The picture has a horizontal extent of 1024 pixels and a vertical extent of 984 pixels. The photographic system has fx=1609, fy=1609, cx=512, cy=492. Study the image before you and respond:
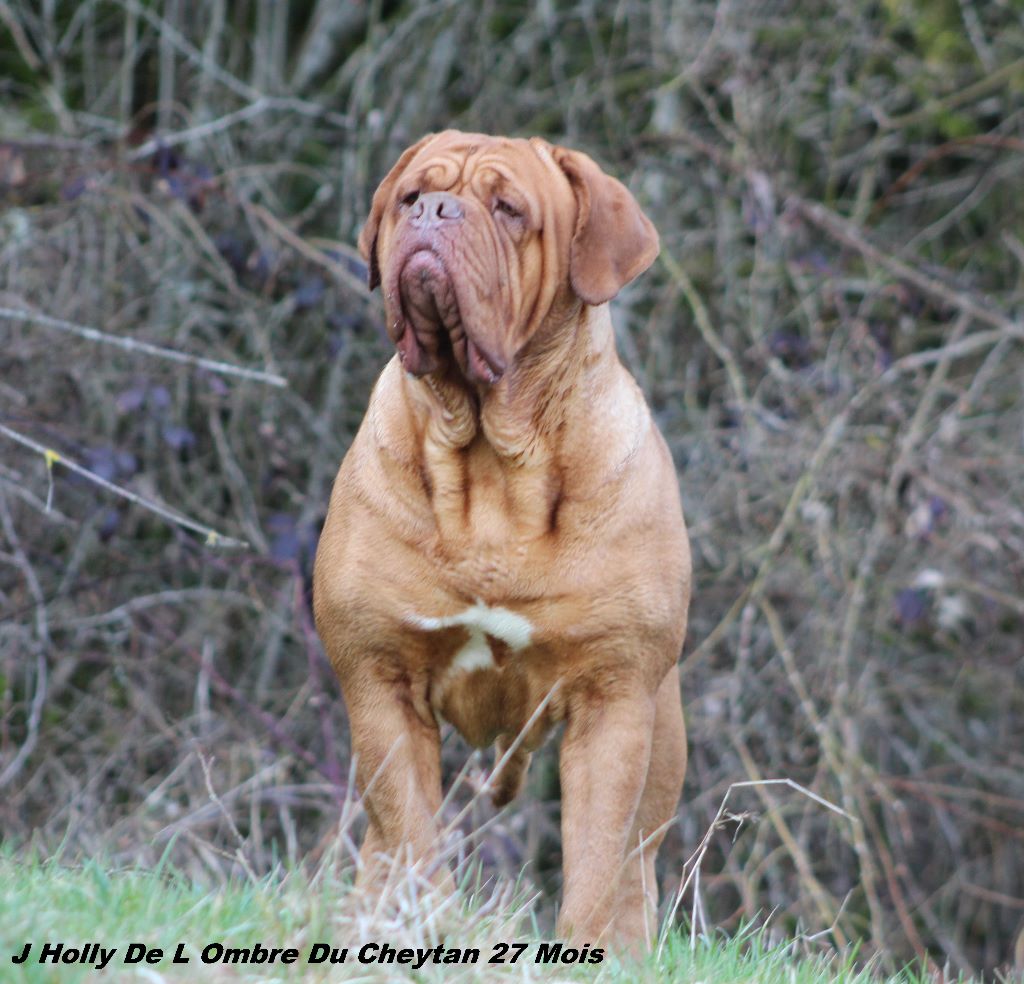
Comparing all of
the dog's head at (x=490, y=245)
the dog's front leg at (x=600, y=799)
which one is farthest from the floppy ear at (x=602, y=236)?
the dog's front leg at (x=600, y=799)

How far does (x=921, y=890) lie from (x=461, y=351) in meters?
4.39

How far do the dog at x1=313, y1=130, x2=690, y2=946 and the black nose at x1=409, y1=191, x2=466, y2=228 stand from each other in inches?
0.5

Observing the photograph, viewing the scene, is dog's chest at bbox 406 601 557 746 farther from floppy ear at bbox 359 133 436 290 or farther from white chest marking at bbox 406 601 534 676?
floppy ear at bbox 359 133 436 290

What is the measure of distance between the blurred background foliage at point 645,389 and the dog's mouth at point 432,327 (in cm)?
212

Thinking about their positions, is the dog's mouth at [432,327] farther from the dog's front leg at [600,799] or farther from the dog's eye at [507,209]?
the dog's front leg at [600,799]

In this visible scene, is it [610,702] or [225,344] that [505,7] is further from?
[610,702]

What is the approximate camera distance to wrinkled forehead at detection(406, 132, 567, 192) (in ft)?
11.2

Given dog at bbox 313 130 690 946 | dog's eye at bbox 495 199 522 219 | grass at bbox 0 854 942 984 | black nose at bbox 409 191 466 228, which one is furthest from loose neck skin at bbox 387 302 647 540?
grass at bbox 0 854 942 984

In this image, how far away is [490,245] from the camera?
332 centimetres

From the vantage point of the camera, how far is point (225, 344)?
646 cm

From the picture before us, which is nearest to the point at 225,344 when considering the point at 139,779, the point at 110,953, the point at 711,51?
the point at 139,779

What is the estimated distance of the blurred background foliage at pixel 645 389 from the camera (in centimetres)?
592

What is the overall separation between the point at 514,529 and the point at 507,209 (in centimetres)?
68

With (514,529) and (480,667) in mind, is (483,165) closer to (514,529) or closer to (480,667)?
(514,529)
